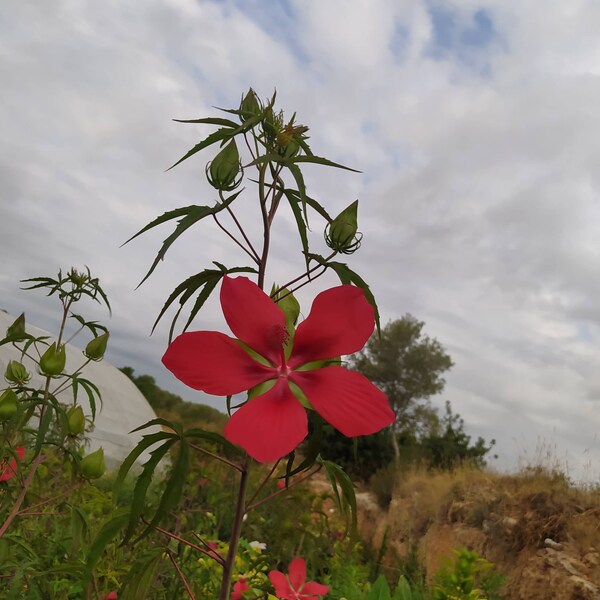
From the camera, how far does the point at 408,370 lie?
17.5 m

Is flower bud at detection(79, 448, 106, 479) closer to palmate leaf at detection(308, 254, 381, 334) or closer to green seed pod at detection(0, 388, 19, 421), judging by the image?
green seed pod at detection(0, 388, 19, 421)

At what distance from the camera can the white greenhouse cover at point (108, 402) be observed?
721cm

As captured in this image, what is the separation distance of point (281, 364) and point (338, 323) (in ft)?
0.29

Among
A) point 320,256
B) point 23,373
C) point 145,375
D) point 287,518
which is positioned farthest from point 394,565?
point 145,375

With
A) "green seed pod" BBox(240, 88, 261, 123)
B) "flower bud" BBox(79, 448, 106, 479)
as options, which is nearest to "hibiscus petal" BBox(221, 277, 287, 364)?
"green seed pod" BBox(240, 88, 261, 123)

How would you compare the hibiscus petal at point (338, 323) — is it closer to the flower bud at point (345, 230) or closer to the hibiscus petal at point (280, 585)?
the flower bud at point (345, 230)

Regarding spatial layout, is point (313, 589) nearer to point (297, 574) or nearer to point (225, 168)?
point (297, 574)

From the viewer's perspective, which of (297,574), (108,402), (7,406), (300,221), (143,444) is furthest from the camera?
(108,402)

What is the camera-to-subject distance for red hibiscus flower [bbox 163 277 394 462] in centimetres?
62

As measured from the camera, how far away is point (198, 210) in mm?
862

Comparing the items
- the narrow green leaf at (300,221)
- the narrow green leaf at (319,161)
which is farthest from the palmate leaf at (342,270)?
the narrow green leaf at (319,161)

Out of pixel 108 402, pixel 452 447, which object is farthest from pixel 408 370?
pixel 108 402

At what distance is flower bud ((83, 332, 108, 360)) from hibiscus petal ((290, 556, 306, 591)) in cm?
90

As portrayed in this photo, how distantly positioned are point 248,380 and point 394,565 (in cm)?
448
